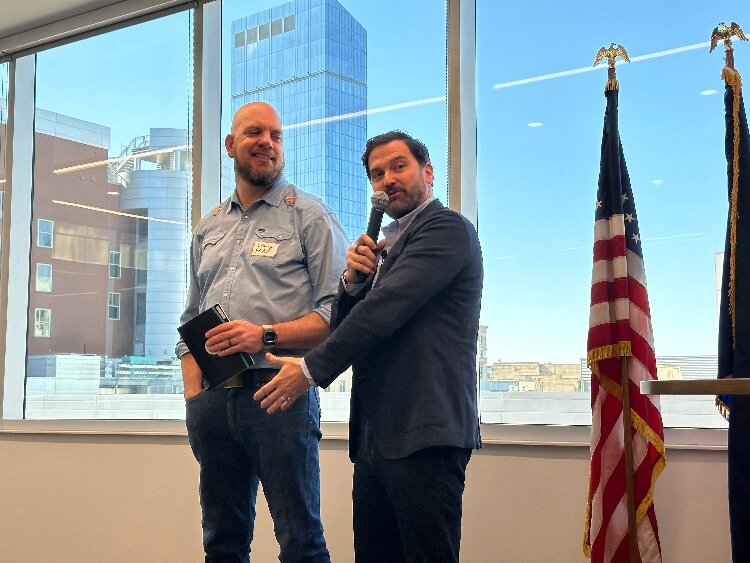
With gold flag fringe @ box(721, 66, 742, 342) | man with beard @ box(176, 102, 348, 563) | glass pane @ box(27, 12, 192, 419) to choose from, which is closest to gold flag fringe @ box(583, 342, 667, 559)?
gold flag fringe @ box(721, 66, 742, 342)

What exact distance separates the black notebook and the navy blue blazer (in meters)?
0.33

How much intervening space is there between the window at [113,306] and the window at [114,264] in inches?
3.8

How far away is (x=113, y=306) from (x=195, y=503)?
1.19 m

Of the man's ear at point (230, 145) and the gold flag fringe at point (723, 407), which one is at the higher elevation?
the man's ear at point (230, 145)

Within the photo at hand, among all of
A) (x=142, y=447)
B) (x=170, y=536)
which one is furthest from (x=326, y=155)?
(x=170, y=536)

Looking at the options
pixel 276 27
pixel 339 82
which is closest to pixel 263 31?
pixel 276 27

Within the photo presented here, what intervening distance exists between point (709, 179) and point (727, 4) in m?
0.60

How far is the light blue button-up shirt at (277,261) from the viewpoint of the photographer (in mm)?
2459

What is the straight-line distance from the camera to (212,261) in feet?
8.50

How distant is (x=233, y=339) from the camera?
2.30 metres

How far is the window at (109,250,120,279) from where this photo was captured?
175 inches

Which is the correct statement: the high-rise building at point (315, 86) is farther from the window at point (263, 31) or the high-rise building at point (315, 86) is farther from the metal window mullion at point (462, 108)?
the metal window mullion at point (462, 108)

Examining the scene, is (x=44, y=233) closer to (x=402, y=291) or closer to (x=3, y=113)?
(x=3, y=113)

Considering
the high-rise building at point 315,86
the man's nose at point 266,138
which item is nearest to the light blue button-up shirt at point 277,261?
the man's nose at point 266,138
